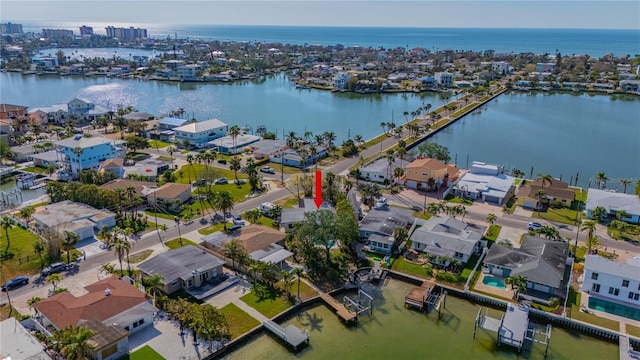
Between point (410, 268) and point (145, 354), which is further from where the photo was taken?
point (410, 268)

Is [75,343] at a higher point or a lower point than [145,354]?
higher

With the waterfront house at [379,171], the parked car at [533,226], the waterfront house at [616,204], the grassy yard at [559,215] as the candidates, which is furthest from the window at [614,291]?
the waterfront house at [379,171]

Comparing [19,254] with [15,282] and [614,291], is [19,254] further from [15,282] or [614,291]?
[614,291]

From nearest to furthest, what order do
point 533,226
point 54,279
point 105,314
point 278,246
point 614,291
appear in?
1. point 105,314
2. point 614,291
3. point 54,279
4. point 278,246
5. point 533,226

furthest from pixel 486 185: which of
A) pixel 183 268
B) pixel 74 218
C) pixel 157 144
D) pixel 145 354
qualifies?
pixel 157 144

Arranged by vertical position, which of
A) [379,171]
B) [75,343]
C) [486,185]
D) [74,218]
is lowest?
[74,218]

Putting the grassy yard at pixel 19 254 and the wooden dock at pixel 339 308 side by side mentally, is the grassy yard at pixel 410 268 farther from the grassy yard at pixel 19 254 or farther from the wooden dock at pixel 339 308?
the grassy yard at pixel 19 254

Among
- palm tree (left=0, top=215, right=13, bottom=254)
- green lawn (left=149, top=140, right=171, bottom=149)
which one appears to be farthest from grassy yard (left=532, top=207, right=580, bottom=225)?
green lawn (left=149, top=140, right=171, bottom=149)
